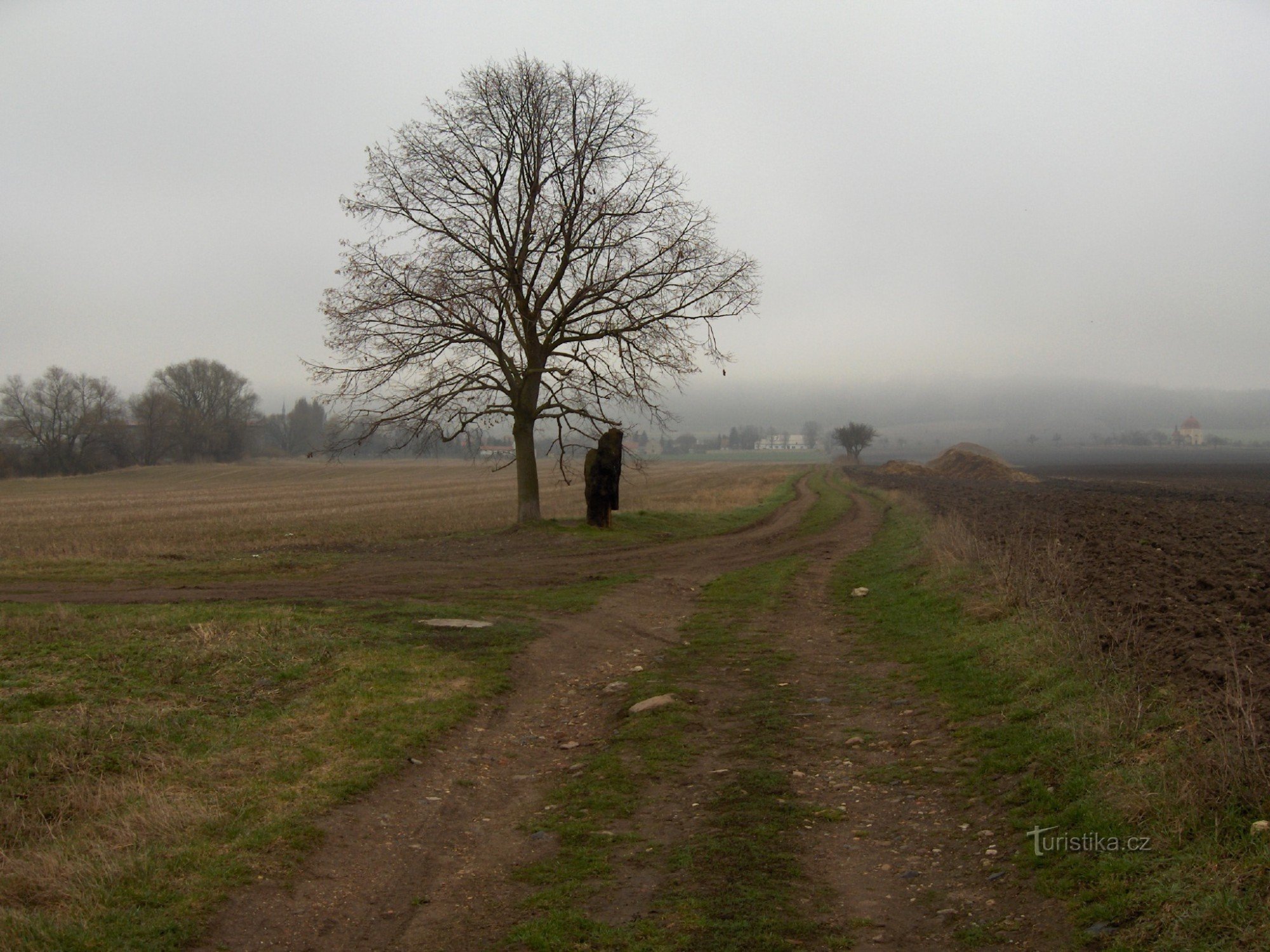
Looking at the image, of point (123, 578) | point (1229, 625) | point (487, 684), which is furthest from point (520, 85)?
point (1229, 625)

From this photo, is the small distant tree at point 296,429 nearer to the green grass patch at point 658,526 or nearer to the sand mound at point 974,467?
the sand mound at point 974,467

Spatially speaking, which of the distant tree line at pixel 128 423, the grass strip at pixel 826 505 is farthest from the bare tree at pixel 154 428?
the grass strip at pixel 826 505

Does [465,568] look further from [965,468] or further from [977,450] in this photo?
[977,450]

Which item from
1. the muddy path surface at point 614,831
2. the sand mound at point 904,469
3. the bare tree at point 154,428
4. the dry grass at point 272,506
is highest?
the bare tree at point 154,428

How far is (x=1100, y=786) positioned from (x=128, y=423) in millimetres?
112133

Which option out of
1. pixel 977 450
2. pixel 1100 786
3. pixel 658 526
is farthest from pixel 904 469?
pixel 1100 786

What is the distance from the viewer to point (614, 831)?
5930 millimetres

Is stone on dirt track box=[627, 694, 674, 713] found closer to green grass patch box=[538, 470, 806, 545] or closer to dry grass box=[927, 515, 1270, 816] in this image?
dry grass box=[927, 515, 1270, 816]

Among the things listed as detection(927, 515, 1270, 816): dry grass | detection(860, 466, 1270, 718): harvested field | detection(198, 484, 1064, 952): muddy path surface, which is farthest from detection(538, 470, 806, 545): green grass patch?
detection(198, 484, 1064, 952): muddy path surface

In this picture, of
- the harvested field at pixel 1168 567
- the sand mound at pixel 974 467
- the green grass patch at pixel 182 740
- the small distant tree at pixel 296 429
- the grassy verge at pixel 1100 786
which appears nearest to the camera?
the grassy verge at pixel 1100 786

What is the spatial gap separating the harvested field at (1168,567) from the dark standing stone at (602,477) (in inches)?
386

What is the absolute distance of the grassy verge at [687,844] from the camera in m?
4.49

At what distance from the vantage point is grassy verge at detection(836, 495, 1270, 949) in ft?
13.1

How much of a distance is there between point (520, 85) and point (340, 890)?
21554mm
